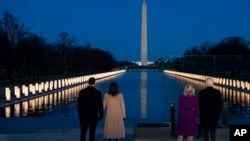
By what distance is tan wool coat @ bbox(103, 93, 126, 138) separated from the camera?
39.7 feet

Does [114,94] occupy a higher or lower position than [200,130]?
higher

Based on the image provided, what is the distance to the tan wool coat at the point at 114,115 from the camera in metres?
12.1

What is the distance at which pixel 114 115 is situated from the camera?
39.9ft

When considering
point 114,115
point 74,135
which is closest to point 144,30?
point 74,135

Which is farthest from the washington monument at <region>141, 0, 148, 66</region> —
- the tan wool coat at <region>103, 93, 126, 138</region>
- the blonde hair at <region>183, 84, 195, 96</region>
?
the blonde hair at <region>183, 84, 195, 96</region>

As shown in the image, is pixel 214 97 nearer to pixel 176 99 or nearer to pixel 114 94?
pixel 114 94

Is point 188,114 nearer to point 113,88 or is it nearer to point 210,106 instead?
point 210,106

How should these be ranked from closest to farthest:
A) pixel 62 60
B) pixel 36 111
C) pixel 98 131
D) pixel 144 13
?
pixel 98 131 < pixel 36 111 < pixel 62 60 < pixel 144 13

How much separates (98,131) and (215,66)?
16.3 m

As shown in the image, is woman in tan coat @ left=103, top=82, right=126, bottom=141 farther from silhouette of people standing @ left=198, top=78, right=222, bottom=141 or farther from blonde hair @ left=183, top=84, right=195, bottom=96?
silhouette of people standing @ left=198, top=78, right=222, bottom=141

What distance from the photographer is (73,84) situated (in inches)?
2243

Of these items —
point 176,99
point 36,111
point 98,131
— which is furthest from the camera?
point 176,99

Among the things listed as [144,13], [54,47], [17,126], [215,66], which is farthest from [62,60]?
[17,126]

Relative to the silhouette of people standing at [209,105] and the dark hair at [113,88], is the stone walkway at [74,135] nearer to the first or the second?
the silhouette of people standing at [209,105]
